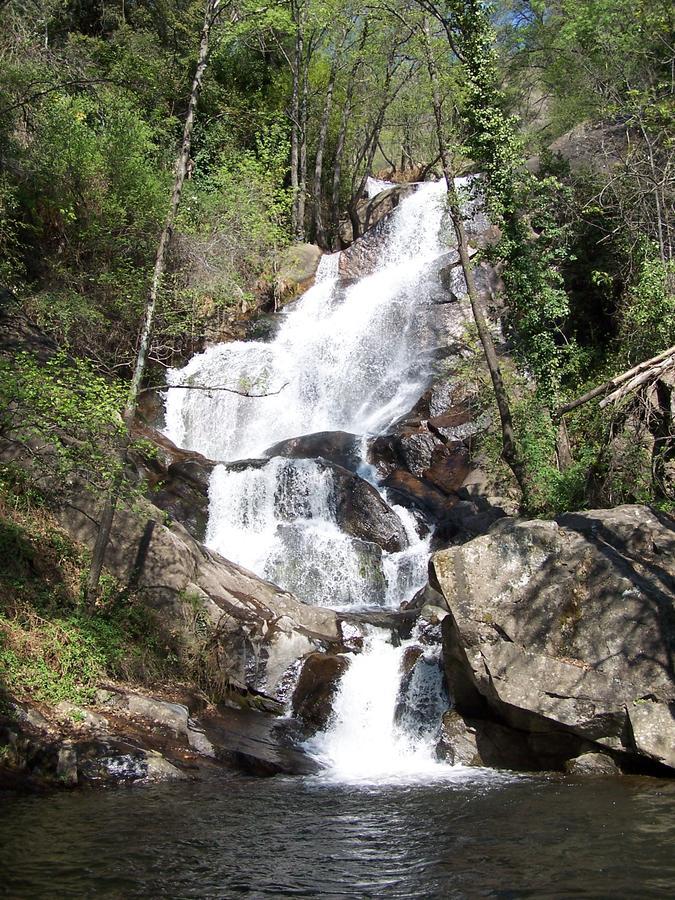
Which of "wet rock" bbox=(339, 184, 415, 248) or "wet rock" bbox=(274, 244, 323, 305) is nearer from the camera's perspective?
"wet rock" bbox=(274, 244, 323, 305)

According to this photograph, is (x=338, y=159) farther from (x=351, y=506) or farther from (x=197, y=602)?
(x=197, y=602)

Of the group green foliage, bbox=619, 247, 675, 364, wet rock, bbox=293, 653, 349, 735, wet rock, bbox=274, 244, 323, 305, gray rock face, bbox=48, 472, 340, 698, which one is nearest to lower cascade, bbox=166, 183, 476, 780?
wet rock, bbox=293, 653, 349, 735

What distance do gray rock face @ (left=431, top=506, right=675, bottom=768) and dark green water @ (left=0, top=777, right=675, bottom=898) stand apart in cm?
73

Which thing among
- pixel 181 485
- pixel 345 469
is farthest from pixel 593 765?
pixel 181 485

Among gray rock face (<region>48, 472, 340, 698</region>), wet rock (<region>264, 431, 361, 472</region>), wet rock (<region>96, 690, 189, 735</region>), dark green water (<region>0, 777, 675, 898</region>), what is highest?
wet rock (<region>264, 431, 361, 472</region>)

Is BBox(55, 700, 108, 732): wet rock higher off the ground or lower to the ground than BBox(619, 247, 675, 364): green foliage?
Result: lower

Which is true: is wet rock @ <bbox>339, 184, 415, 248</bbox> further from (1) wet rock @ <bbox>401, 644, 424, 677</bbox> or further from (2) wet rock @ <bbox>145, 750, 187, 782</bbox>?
(2) wet rock @ <bbox>145, 750, 187, 782</bbox>

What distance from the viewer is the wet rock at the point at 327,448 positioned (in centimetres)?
1733

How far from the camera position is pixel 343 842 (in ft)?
20.3

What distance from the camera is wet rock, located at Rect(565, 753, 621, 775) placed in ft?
26.5

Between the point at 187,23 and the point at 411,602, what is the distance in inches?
982

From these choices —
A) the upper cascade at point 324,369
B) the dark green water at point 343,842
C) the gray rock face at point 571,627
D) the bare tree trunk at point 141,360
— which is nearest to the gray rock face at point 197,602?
the bare tree trunk at point 141,360

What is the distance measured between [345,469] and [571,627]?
8026mm

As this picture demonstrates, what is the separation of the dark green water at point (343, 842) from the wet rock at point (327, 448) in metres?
10.0
